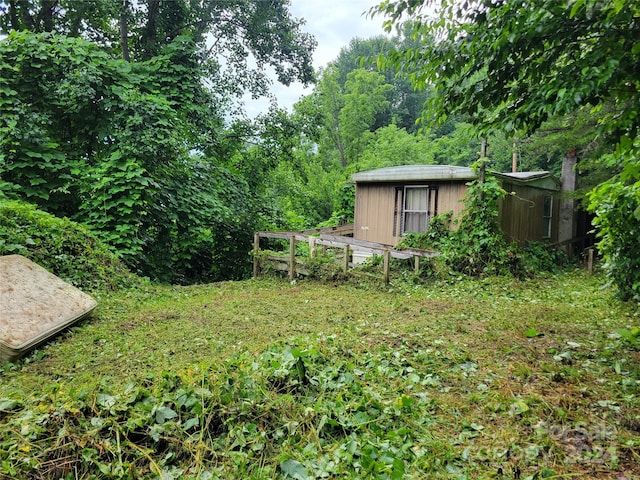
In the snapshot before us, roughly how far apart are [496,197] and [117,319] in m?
8.05

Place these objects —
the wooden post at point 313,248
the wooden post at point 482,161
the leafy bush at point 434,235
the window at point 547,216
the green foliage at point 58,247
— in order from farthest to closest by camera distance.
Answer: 1. the window at point 547,216
2. the leafy bush at point 434,235
3. the wooden post at point 313,248
4. the wooden post at point 482,161
5. the green foliage at point 58,247

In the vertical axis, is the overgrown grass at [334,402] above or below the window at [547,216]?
below

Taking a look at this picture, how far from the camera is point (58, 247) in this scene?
6.71 metres

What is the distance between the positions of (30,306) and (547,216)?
544 inches

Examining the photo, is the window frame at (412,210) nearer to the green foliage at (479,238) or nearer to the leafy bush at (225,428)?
the green foliage at (479,238)

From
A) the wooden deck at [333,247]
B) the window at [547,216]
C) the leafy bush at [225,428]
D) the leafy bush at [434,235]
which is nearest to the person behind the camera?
the leafy bush at [225,428]

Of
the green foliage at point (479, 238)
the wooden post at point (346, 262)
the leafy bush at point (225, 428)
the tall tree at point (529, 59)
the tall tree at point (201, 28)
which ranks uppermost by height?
the tall tree at point (201, 28)

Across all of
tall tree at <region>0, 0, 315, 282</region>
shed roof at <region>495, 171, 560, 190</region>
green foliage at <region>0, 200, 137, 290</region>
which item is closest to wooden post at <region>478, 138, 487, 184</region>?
shed roof at <region>495, 171, 560, 190</region>

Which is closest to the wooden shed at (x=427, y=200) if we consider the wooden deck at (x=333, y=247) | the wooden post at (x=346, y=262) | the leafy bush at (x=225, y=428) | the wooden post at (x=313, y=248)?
the wooden deck at (x=333, y=247)

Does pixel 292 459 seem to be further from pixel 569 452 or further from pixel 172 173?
pixel 172 173

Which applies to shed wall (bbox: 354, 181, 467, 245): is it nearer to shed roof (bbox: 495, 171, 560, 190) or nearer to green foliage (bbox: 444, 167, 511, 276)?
green foliage (bbox: 444, 167, 511, 276)

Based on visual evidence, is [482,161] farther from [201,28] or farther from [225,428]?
[201,28]

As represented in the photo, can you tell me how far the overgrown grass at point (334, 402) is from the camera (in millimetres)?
2211

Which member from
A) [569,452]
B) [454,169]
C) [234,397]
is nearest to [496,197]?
[454,169]
